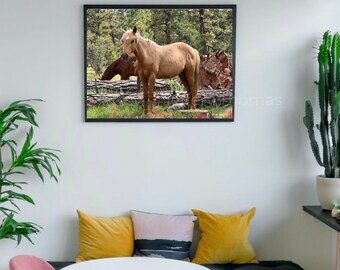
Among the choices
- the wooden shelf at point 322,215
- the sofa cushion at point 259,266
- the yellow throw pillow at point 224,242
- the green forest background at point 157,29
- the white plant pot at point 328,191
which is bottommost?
the sofa cushion at point 259,266

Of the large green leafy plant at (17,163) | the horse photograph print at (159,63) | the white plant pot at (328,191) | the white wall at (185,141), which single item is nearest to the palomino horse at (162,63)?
the horse photograph print at (159,63)

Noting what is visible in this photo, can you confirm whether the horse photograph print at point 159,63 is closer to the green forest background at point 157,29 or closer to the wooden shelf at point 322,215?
the green forest background at point 157,29

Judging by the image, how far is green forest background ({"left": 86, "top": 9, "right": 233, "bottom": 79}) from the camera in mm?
3268

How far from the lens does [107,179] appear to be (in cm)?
333

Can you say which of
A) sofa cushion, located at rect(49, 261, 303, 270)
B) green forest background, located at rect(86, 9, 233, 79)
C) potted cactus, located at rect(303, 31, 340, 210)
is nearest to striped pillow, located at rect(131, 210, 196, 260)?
sofa cushion, located at rect(49, 261, 303, 270)

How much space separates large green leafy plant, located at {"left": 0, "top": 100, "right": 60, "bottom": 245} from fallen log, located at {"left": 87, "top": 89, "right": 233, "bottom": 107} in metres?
0.51

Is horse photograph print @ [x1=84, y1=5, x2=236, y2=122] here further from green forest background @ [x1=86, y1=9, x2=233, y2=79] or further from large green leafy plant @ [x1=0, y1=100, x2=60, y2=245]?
large green leafy plant @ [x1=0, y1=100, x2=60, y2=245]

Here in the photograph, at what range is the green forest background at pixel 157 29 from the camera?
327cm

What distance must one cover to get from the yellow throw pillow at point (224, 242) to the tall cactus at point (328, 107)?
2.30ft

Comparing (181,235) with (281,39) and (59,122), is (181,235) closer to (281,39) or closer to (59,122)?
(59,122)

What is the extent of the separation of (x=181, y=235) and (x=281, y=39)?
1548 millimetres

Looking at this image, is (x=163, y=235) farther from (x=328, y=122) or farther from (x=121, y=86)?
(x=328, y=122)

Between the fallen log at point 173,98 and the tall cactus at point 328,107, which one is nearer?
the tall cactus at point 328,107

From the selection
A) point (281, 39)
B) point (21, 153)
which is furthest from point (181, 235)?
point (281, 39)
